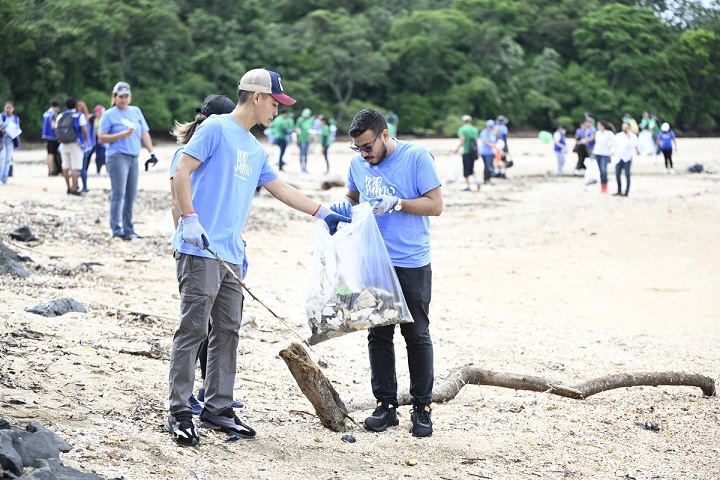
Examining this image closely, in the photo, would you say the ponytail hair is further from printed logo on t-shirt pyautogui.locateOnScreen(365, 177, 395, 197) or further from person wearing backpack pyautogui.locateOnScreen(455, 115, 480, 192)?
person wearing backpack pyautogui.locateOnScreen(455, 115, 480, 192)

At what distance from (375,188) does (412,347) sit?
0.88m

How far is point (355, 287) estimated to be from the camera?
4566mm

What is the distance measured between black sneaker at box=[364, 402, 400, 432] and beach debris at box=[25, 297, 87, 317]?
2.55 meters

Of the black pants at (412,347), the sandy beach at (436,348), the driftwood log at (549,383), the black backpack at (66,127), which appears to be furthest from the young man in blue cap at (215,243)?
the black backpack at (66,127)

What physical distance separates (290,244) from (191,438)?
8712 millimetres

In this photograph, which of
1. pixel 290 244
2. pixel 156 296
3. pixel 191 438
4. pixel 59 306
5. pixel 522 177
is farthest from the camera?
pixel 522 177

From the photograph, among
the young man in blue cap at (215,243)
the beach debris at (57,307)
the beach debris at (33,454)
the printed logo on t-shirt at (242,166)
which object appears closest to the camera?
the beach debris at (33,454)

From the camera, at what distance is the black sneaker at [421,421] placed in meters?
4.82

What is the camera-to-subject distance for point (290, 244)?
1280cm

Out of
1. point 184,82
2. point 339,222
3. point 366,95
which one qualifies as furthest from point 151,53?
point 339,222

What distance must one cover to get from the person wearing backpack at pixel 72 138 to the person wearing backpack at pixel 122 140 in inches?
A: 143

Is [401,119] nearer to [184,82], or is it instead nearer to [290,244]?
[184,82]

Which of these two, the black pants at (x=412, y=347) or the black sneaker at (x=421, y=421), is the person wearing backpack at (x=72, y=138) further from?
the black sneaker at (x=421, y=421)

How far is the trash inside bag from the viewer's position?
4582 mm
